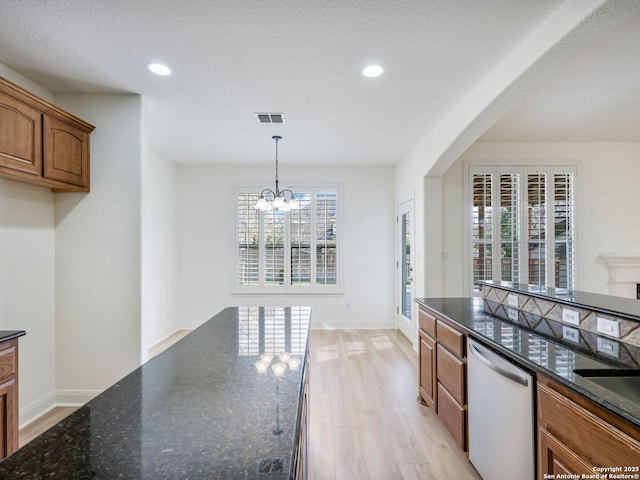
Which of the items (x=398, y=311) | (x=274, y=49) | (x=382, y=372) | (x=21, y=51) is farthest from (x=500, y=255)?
(x=21, y=51)

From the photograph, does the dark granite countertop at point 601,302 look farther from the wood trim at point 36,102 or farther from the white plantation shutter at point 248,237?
the white plantation shutter at point 248,237

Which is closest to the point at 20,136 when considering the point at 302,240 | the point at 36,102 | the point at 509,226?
the point at 36,102

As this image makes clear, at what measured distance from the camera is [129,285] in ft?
9.67

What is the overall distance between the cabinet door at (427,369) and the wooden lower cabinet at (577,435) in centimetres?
116

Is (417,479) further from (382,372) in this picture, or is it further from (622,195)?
(622,195)

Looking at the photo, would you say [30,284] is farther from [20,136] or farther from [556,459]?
[556,459]

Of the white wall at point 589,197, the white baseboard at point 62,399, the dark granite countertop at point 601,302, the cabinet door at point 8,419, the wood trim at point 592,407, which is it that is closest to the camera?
the wood trim at point 592,407

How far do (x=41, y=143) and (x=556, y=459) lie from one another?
144 inches

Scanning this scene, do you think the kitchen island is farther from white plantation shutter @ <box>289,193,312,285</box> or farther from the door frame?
white plantation shutter @ <box>289,193,312,285</box>

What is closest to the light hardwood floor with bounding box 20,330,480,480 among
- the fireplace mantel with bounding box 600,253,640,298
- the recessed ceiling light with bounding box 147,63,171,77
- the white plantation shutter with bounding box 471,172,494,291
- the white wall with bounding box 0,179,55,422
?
the white wall with bounding box 0,179,55,422

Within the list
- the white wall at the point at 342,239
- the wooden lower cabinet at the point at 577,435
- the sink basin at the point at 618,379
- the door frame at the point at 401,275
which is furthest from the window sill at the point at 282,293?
the sink basin at the point at 618,379

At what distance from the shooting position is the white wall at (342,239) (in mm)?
5504

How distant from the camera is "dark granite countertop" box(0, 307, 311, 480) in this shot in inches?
28.2

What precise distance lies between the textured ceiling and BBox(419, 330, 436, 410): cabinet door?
84.9 inches
